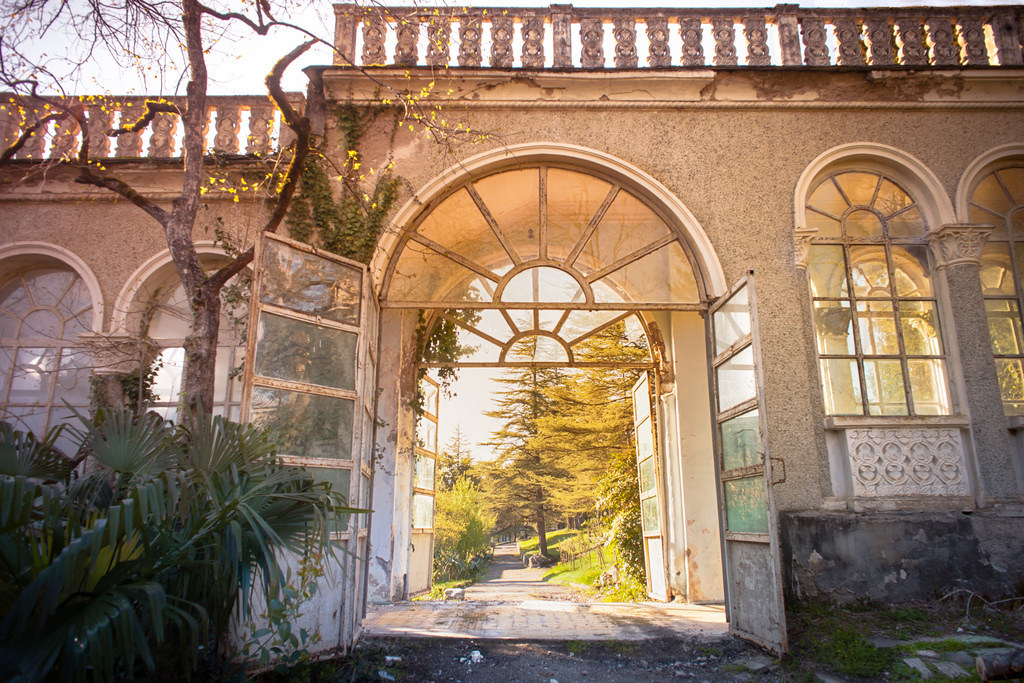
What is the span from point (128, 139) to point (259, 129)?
1.48 meters

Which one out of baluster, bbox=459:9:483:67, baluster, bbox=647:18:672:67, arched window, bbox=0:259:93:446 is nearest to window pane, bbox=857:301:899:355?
baluster, bbox=647:18:672:67

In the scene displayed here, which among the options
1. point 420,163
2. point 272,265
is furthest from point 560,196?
point 272,265

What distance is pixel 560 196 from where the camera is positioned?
259 inches

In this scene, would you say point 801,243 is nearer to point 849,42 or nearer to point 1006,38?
point 849,42

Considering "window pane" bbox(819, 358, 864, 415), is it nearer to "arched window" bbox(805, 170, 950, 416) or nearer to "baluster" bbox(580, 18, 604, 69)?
"arched window" bbox(805, 170, 950, 416)

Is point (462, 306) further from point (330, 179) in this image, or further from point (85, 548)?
point (85, 548)

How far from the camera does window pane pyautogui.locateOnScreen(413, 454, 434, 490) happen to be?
8.93 metres

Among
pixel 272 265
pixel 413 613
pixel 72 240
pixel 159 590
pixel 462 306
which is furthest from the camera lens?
pixel 72 240

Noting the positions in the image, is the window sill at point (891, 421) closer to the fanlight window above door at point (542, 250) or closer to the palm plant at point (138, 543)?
the fanlight window above door at point (542, 250)

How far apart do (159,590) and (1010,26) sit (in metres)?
8.66

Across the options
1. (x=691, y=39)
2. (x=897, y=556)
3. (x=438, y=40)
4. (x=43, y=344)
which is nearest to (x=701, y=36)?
(x=691, y=39)

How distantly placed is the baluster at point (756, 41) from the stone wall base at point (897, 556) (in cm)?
433

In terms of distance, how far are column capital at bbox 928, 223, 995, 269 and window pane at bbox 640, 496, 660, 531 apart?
429cm

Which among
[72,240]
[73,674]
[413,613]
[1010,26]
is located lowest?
[413,613]
